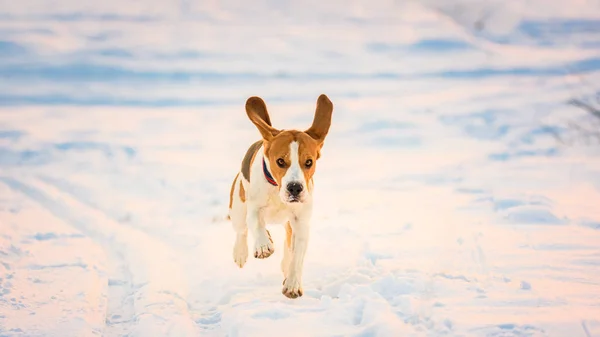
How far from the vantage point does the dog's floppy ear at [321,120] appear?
18.4 ft

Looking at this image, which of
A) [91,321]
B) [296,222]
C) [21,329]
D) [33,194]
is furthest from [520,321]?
[33,194]

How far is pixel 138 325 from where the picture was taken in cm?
557

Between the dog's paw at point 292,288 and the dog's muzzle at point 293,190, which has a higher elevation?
the dog's muzzle at point 293,190

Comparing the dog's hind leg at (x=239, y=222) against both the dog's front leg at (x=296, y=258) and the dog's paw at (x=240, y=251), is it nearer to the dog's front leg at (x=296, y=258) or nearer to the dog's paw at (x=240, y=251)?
the dog's paw at (x=240, y=251)

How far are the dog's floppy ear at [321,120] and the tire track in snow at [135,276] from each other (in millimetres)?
1652

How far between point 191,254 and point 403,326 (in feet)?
10.2

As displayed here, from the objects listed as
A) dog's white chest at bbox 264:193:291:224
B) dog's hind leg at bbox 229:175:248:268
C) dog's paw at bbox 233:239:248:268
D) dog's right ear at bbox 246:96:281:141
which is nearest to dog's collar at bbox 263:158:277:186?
dog's white chest at bbox 264:193:291:224

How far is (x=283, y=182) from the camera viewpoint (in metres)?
5.20

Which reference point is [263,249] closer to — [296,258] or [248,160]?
[296,258]

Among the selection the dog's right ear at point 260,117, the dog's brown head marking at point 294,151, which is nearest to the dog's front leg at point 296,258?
the dog's brown head marking at point 294,151

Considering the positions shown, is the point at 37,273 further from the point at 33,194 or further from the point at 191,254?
the point at 33,194

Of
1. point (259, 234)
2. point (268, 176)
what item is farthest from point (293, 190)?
point (259, 234)

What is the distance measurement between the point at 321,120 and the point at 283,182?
0.68 meters

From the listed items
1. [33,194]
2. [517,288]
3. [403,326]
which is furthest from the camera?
[33,194]
